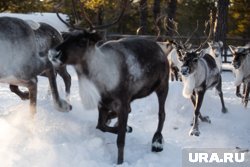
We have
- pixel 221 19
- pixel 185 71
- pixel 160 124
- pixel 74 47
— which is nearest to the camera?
pixel 74 47

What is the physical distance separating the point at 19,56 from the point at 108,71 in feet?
4.76

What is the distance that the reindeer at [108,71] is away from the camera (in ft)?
14.3

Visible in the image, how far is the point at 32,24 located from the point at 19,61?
62cm

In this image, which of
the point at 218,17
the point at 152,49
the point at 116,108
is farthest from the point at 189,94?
the point at 218,17

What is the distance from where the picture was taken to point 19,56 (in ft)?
17.9

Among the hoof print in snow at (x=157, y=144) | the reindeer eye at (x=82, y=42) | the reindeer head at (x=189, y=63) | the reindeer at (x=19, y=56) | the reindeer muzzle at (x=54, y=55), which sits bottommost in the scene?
the hoof print in snow at (x=157, y=144)

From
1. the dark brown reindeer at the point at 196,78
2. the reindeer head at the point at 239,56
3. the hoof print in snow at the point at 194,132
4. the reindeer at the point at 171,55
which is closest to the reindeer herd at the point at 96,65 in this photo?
the hoof print in snow at the point at 194,132

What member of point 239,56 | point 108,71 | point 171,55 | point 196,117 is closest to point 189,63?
point 196,117

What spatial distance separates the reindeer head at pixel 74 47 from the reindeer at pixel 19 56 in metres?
1.20

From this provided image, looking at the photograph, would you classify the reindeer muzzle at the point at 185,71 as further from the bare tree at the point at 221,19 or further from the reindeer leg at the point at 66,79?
the bare tree at the point at 221,19

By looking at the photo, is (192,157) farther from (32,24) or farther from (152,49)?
(32,24)

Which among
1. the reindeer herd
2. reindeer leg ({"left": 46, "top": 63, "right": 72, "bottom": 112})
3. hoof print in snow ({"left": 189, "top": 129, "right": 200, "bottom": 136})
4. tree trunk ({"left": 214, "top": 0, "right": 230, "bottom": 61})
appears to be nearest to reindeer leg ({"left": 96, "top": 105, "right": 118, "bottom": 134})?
the reindeer herd

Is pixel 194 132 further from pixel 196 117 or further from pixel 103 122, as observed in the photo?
pixel 103 122

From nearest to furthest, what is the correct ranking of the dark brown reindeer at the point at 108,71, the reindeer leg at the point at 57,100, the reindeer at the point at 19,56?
the dark brown reindeer at the point at 108,71 < the reindeer at the point at 19,56 < the reindeer leg at the point at 57,100
